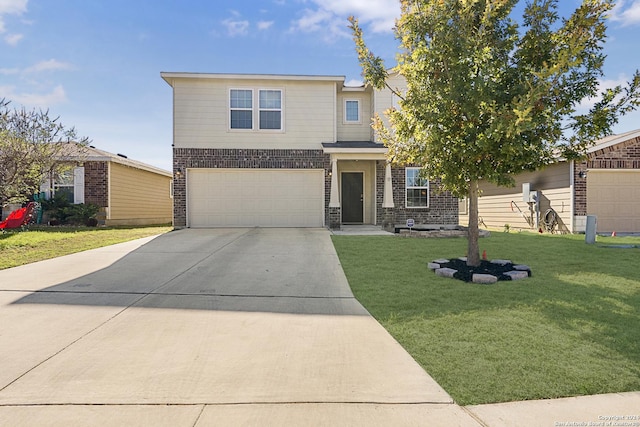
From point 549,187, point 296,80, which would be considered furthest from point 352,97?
point 549,187

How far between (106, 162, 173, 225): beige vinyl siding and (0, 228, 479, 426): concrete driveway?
11.2 meters

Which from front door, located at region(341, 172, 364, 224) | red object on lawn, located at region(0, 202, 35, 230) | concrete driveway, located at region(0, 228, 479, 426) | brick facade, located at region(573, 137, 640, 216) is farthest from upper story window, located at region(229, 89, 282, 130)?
brick facade, located at region(573, 137, 640, 216)

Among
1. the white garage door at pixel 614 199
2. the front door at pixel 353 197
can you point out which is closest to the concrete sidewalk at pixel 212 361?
the front door at pixel 353 197

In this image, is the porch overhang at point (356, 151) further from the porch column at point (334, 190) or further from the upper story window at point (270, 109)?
the upper story window at point (270, 109)

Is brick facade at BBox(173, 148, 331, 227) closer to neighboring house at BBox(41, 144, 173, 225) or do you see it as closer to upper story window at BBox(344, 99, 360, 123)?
upper story window at BBox(344, 99, 360, 123)

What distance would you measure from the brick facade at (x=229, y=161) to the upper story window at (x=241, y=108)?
108 cm

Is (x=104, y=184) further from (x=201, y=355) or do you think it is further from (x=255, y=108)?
(x=201, y=355)

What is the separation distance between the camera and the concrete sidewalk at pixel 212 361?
2.46m

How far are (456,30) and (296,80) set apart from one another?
30.3 feet

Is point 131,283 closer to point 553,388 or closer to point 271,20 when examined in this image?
point 553,388

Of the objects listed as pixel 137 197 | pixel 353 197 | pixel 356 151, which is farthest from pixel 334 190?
pixel 137 197

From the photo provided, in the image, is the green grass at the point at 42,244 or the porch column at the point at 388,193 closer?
the green grass at the point at 42,244

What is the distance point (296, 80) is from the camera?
14.4 m

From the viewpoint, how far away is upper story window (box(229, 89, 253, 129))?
14499mm
